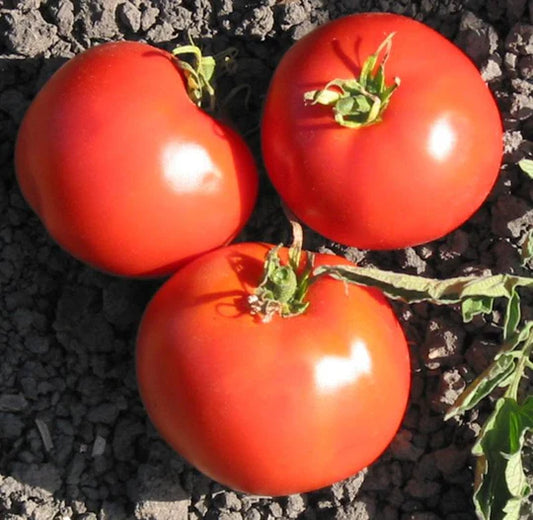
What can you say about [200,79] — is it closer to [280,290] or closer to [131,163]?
[131,163]

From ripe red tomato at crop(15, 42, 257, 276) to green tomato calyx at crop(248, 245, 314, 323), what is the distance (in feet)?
0.47

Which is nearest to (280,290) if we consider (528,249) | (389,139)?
(389,139)

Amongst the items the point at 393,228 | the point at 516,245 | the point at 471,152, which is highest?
the point at 471,152

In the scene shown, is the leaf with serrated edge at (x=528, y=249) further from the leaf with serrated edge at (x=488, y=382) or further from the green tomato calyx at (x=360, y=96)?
the green tomato calyx at (x=360, y=96)

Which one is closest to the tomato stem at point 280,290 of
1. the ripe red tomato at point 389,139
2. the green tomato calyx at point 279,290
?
the green tomato calyx at point 279,290

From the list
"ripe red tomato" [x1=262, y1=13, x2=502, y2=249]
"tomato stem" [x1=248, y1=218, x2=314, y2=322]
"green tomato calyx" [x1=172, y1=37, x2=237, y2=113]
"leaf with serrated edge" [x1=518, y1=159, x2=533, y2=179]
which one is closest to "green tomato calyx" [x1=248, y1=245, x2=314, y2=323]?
"tomato stem" [x1=248, y1=218, x2=314, y2=322]

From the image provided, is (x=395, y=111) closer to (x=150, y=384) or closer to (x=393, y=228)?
(x=393, y=228)

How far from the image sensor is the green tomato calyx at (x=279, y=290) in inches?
64.2

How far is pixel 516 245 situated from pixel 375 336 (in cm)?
37

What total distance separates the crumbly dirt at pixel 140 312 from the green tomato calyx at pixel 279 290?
31 cm

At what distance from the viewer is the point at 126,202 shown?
169cm

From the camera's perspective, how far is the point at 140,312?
6.51 feet

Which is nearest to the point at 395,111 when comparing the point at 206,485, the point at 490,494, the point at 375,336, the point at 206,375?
the point at 375,336

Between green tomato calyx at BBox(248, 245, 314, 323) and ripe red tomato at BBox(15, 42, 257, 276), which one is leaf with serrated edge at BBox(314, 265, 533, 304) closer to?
green tomato calyx at BBox(248, 245, 314, 323)
